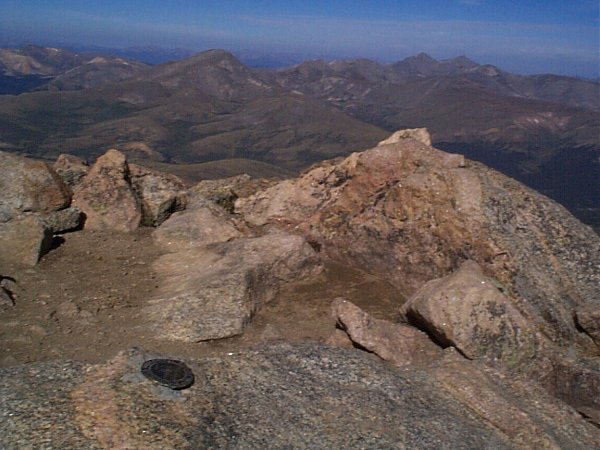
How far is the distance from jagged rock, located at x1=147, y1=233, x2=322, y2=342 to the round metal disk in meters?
2.39

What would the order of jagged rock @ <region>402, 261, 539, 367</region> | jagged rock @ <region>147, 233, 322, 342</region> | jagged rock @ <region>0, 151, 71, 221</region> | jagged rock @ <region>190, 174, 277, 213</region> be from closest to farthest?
1. jagged rock @ <region>402, 261, 539, 367</region>
2. jagged rock @ <region>147, 233, 322, 342</region>
3. jagged rock @ <region>0, 151, 71, 221</region>
4. jagged rock @ <region>190, 174, 277, 213</region>

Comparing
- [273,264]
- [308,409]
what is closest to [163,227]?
[273,264]

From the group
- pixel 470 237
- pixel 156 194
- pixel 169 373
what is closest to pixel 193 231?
pixel 156 194

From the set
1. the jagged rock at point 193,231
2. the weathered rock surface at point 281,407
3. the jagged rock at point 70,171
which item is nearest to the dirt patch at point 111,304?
the jagged rock at point 193,231

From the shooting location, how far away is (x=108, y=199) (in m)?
19.5

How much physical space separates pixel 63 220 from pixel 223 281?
22.0 ft

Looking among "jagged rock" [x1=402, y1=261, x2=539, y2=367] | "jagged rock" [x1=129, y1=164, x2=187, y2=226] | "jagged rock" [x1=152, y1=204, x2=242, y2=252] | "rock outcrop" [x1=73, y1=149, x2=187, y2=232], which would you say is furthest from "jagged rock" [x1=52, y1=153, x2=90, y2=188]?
"jagged rock" [x1=402, y1=261, x2=539, y2=367]

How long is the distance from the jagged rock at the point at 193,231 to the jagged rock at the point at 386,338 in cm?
590

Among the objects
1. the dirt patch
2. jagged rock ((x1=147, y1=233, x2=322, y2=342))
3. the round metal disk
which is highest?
the round metal disk

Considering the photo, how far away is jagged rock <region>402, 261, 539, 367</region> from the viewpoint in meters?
13.1

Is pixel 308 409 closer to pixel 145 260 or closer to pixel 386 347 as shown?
pixel 386 347

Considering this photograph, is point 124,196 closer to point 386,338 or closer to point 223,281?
point 223,281

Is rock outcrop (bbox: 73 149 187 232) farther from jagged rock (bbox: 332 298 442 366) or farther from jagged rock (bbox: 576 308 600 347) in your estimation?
jagged rock (bbox: 576 308 600 347)

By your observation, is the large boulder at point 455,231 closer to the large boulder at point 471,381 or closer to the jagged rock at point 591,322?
the jagged rock at point 591,322
